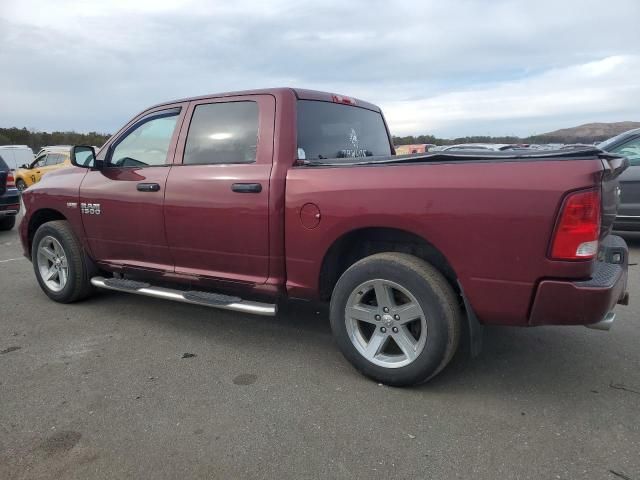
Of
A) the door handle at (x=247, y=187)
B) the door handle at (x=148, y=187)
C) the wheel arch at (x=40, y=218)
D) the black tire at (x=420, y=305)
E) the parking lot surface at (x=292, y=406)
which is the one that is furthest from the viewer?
the wheel arch at (x=40, y=218)

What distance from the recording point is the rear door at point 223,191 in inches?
138

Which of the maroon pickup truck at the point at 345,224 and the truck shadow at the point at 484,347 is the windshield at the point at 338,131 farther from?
the truck shadow at the point at 484,347

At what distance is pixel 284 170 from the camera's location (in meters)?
3.42

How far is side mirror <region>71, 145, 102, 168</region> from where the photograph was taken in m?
4.48

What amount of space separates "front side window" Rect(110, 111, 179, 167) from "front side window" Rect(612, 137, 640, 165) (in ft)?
19.8

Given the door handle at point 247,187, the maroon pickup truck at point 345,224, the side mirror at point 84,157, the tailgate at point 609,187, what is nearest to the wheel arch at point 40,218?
the maroon pickup truck at point 345,224

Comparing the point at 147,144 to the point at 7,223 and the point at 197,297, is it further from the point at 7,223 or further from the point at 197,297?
the point at 7,223

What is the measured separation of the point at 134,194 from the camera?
4125mm

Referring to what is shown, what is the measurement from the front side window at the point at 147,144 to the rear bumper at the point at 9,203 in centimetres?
645

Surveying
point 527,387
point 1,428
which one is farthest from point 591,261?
point 1,428

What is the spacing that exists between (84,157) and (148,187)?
116 centimetres

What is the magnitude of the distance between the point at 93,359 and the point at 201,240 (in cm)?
112

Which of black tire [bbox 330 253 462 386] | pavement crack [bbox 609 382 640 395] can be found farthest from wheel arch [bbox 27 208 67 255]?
pavement crack [bbox 609 382 640 395]

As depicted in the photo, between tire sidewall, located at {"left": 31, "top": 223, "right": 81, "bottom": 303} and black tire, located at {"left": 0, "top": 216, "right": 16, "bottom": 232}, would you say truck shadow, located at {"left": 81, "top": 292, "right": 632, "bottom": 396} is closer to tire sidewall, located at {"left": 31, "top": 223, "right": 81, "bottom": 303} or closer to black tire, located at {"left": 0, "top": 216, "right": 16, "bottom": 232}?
tire sidewall, located at {"left": 31, "top": 223, "right": 81, "bottom": 303}
